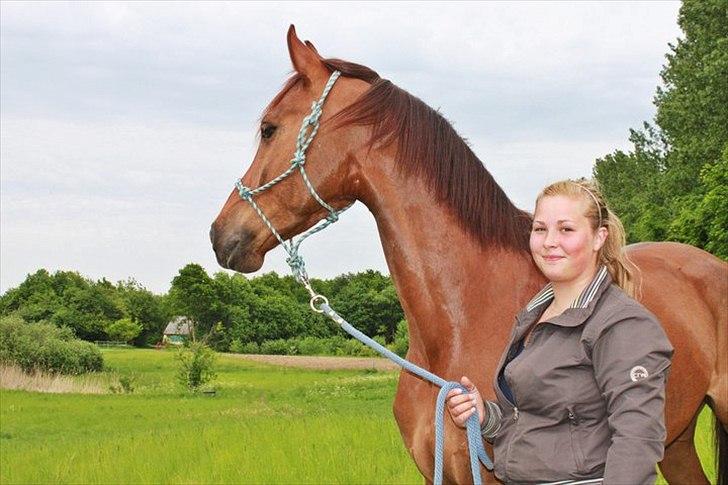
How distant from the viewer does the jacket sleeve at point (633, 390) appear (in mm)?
2102

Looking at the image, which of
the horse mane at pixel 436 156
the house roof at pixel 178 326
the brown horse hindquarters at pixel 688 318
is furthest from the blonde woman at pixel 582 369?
the house roof at pixel 178 326

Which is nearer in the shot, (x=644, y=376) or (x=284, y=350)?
(x=644, y=376)

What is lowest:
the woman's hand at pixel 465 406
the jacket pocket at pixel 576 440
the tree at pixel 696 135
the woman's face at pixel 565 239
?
the jacket pocket at pixel 576 440

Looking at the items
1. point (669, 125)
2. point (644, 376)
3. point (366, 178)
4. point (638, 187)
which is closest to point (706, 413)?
point (366, 178)

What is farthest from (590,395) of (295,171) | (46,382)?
(46,382)

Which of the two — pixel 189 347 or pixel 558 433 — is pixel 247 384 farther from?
pixel 558 433

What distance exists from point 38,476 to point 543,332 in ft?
29.7

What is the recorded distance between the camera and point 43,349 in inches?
1394

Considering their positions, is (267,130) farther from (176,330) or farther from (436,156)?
(176,330)

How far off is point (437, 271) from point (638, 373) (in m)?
1.40

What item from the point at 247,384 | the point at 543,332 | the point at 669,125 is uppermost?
the point at 669,125

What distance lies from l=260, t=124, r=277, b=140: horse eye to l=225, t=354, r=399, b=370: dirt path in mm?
41743

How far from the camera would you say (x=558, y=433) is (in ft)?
7.81

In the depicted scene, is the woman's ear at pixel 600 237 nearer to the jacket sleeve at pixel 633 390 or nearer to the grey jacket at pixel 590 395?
the grey jacket at pixel 590 395
